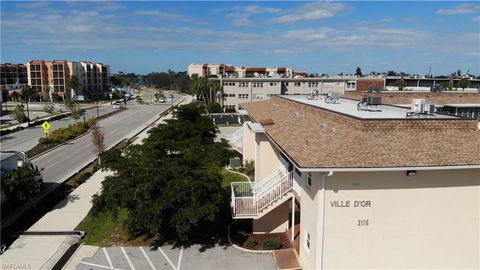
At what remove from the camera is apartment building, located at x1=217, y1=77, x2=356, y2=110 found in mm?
84812

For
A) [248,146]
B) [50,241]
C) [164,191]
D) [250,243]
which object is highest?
[164,191]

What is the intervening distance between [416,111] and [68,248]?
16426 mm

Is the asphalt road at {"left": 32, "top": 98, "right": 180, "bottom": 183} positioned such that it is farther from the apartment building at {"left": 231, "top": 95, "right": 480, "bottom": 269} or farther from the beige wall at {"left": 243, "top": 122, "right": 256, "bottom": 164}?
the apartment building at {"left": 231, "top": 95, "right": 480, "bottom": 269}

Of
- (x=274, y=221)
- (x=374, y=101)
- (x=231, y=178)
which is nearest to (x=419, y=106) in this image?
(x=374, y=101)

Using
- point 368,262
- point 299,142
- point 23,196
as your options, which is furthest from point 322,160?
point 23,196

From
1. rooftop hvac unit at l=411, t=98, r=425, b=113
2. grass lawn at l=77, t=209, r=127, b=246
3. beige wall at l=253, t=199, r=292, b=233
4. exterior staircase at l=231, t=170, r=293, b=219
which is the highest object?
rooftop hvac unit at l=411, t=98, r=425, b=113

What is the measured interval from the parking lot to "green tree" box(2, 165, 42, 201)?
25.8 feet

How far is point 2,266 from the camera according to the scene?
16.6 m

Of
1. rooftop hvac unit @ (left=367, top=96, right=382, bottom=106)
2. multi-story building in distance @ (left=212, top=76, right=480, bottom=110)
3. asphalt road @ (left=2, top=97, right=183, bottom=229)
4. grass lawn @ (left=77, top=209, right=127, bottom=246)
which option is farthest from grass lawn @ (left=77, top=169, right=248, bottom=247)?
multi-story building in distance @ (left=212, top=76, right=480, bottom=110)

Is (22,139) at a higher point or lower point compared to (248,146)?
lower

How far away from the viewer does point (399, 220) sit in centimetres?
1397

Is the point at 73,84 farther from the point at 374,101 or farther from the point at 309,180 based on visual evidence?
the point at 309,180

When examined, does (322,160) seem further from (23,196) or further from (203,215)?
(23,196)

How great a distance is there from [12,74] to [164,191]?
144302mm
